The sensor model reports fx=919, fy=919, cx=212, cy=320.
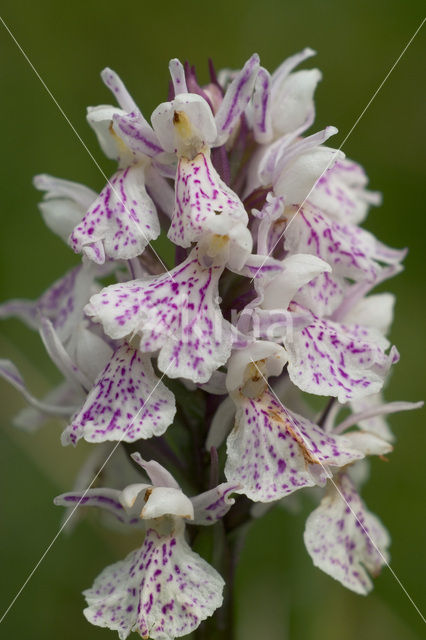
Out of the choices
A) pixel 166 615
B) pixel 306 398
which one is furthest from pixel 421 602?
pixel 166 615

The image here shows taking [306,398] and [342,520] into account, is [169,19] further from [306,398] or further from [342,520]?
[342,520]

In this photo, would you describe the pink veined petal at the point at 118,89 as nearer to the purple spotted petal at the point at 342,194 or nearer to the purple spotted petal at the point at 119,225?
the purple spotted petal at the point at 119,225

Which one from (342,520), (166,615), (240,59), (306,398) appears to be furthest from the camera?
(240,59)

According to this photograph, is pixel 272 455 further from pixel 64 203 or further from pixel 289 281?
pixel 64 203

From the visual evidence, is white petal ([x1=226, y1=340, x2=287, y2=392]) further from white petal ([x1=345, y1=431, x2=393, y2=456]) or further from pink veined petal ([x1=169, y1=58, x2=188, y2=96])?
pink veined petal ([x1=169, y1=58, x2=188, y2=96])

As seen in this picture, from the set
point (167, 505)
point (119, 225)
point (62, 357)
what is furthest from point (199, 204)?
point (167, 505)

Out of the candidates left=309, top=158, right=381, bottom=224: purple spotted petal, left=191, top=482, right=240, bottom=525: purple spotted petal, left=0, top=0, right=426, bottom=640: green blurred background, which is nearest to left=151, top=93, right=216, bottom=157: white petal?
left=309, top=158, right=381, bottom=224: purple spotted petal
